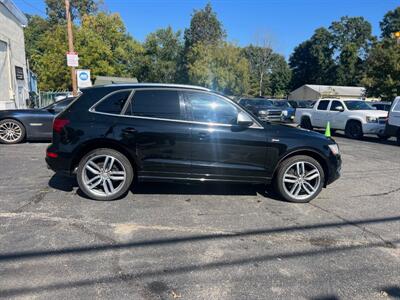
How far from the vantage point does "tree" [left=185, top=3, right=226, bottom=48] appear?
77125 millimetres

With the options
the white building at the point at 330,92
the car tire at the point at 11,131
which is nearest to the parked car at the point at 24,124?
the car tire at the point at 11,131

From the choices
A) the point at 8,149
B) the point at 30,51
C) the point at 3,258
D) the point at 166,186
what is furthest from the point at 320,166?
the point at 30,51

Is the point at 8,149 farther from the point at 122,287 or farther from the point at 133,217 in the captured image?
the point at 122,287

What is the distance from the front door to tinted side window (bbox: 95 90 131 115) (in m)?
0.92

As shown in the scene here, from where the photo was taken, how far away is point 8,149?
10.0 meters

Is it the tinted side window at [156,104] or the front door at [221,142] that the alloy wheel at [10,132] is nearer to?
the tinted side window at [156,104]

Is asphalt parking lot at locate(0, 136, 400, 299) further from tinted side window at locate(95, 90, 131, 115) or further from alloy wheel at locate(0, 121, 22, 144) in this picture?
alloy wheel at locate(0, 121, 22, 144)

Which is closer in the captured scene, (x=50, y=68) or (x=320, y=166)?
(x=320, y=166)

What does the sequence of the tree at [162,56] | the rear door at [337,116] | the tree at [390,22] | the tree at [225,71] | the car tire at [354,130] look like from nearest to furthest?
the car tire at [354,130] → the rear door at [337,116] → the tree at [225,71] → the tree at [162,56] → the tree at [390,22]

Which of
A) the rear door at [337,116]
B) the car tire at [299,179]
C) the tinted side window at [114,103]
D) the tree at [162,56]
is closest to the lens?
the tinted side window at [114,103]

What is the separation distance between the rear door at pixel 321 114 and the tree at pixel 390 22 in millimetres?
77240

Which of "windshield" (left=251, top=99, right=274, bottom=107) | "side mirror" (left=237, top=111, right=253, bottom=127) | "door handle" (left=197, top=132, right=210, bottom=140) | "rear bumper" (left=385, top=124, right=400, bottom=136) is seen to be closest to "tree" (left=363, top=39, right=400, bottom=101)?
"windshield" (left=251, top=99, right=274, bottom=107)

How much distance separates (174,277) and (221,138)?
2.56 m

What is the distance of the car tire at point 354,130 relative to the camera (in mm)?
15312
